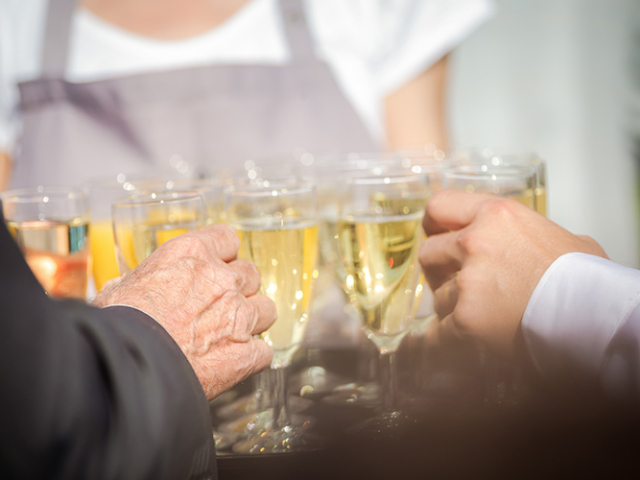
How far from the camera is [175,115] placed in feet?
6.53

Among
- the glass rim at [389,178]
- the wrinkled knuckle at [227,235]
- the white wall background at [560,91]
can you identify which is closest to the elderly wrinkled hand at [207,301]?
the wrinkled knuckle at [227,235]

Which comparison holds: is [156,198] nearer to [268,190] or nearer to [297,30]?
[268,190]

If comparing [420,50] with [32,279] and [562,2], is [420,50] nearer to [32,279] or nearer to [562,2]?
[32,279]

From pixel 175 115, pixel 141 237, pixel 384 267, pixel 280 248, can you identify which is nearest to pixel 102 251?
pixel 141 237

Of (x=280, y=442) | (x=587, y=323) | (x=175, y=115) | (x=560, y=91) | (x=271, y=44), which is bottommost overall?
(x=280, y=442)

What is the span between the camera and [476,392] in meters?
0.76

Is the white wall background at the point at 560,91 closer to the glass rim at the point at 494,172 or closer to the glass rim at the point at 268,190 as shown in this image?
the glass rim at the point at 494,172

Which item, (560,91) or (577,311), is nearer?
(577,311)

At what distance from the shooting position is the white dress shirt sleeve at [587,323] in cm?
61

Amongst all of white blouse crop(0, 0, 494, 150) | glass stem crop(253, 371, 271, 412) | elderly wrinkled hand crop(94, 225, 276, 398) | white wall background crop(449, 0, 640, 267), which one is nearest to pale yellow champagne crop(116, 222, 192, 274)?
elderly wrinkled hand crop(94, 225, 276, 398)

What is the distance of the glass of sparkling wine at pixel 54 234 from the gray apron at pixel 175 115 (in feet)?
3.14

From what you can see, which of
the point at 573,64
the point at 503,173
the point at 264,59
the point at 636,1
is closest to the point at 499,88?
the point at 573,64

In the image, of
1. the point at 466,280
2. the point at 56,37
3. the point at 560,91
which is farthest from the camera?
the point at 560,91

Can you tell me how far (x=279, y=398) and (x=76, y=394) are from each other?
1.30 feet
